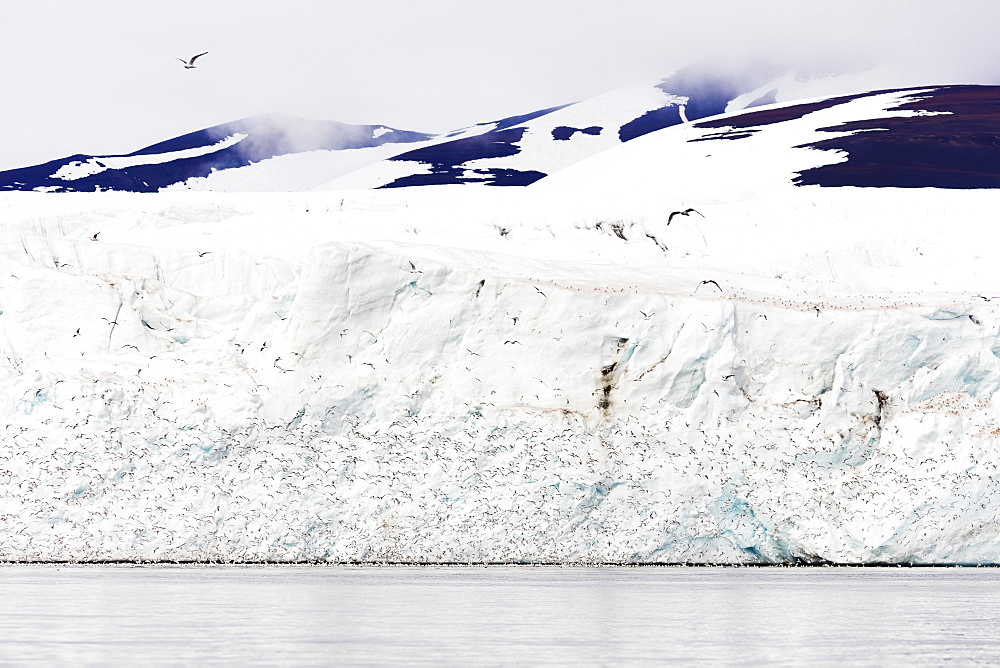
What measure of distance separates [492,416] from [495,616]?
832 cm

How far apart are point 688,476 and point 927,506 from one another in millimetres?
4076

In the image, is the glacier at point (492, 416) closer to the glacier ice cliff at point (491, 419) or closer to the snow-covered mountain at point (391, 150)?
the glacier ice cliff at point (491, 419)

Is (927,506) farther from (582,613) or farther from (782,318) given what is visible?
(582,613)

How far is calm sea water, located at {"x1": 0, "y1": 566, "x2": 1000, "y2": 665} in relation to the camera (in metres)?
13.4

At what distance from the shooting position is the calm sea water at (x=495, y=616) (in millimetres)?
13391

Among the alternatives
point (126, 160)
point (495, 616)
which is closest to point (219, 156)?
point (126, 160)

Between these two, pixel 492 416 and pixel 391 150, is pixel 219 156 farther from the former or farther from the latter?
pixel 492 416

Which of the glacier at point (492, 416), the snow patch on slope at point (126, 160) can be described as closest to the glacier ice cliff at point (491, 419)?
the glacier at point (492, 416)

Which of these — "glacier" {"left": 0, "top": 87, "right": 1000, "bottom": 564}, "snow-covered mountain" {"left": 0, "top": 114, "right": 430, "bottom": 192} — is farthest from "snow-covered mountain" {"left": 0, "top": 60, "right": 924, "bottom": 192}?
"glacier" {"left": 0, "top": 87, "right": 1000, "bottom": 564}

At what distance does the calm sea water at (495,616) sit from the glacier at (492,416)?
67 cm

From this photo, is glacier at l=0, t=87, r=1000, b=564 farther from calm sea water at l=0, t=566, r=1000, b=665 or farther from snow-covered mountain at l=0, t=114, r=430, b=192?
snow-covered mountain at l=0, t=114, r=430, b=192

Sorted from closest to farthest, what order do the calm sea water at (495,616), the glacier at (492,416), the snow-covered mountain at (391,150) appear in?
the calm sea water at (495,616)
the glacier at (492,416)
the snow-covered mountain at (391,150)

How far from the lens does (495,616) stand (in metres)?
16.6

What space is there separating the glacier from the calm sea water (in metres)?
0.67
